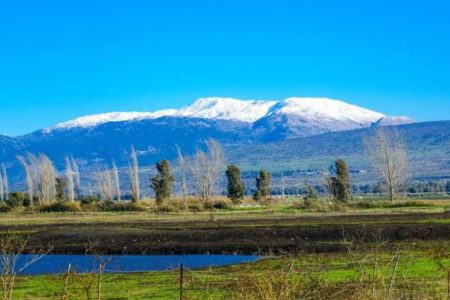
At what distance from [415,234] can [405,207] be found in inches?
1988

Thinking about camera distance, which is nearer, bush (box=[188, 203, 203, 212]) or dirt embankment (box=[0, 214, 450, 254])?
dirt embankment (box=[0, 214, 450, 254])

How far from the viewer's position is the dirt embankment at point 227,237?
50.0 m

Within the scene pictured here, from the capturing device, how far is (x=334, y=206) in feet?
329

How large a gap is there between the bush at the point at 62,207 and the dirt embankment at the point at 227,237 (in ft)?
170

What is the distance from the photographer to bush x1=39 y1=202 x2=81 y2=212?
12172 cm

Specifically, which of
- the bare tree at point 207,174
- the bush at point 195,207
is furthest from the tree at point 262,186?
the bush at point 195,207

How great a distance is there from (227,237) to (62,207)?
7169cm

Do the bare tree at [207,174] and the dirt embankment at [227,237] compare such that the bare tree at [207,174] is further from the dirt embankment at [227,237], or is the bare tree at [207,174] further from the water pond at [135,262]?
the water pond at [135,262]

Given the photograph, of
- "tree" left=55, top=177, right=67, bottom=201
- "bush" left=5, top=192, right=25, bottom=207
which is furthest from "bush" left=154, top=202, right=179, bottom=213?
"tree" left=55, top=177, right=67, bottom=201

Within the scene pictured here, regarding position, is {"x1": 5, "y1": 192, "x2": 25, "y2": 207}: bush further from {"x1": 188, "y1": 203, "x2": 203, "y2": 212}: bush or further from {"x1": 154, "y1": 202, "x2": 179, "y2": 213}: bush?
{"x1": 188, "y1": 203, "x2": 203, "y2": 212}: bush

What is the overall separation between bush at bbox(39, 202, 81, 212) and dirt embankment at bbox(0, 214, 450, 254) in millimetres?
51884

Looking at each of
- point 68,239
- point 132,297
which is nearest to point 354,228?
point 68,239

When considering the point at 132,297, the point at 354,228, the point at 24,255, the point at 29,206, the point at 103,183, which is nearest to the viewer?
the point at 132,297

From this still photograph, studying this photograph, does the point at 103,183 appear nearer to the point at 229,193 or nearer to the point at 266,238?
the point at 229,193
